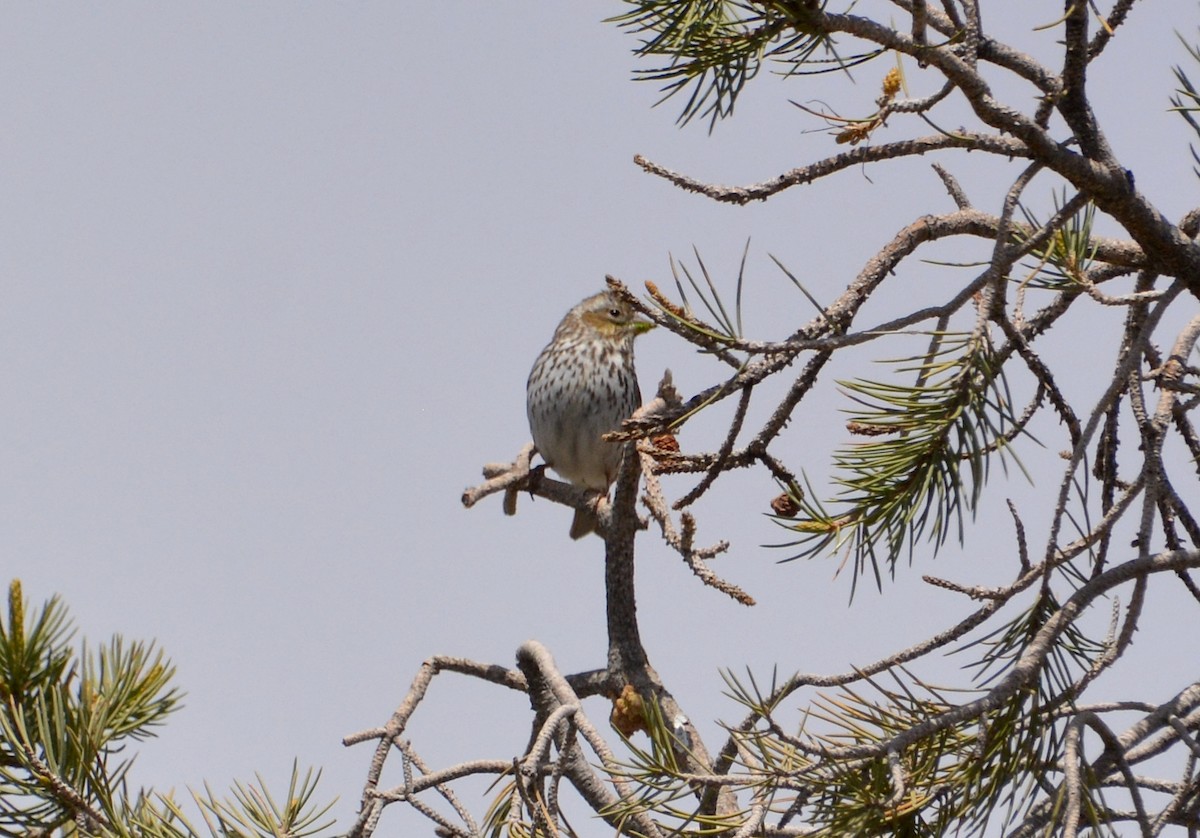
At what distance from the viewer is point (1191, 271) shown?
1801 millimetres

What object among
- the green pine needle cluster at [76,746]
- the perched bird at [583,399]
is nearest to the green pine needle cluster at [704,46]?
the green pine needle cluster at [76,746]

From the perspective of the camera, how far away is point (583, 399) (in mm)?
6090

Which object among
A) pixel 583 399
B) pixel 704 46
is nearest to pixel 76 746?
pixel 704 46

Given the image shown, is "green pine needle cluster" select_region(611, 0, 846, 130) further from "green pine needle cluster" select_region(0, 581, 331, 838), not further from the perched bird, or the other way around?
the perched bird

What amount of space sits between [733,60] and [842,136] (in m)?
0.44

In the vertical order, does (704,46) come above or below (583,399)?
below

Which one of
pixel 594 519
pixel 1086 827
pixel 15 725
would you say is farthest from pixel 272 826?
pixel 594 519

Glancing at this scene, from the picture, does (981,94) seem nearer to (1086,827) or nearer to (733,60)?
(733,60)

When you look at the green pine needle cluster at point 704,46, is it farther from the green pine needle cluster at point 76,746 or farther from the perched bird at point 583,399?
the perched bird at point 583,399

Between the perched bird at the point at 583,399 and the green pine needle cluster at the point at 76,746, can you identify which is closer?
the green pine needle cluster at the point at 76,746

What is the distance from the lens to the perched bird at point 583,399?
5.98 metres

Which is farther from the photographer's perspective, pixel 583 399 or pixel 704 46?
pixel 583 399

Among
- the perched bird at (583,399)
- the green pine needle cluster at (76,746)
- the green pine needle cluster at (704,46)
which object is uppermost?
the perched bird at (583,399)

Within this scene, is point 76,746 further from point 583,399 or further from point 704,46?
point 583,399
